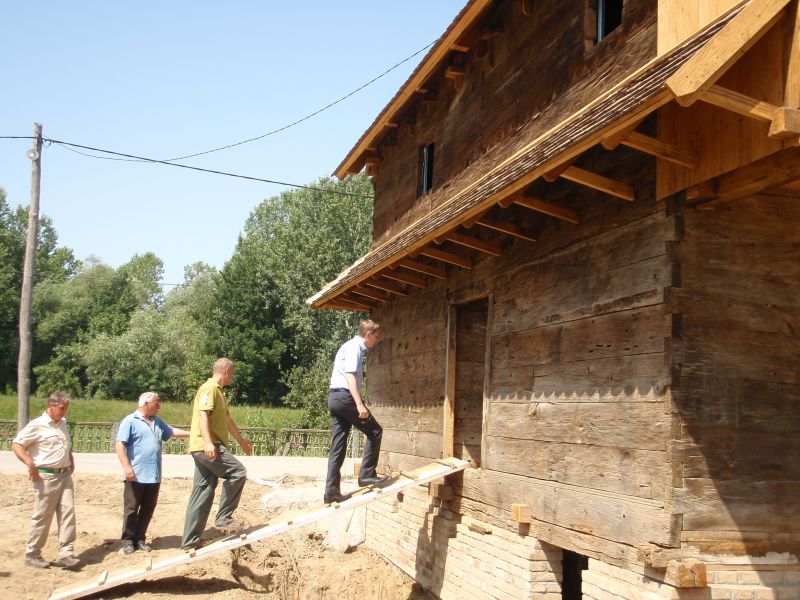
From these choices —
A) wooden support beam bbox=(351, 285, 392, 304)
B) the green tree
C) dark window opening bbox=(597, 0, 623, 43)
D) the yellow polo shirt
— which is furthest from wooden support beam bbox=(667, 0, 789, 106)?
the green tree

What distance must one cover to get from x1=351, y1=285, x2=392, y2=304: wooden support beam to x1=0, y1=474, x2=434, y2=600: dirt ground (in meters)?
3.58

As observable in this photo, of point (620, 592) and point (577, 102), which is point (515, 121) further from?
point (620, 592)

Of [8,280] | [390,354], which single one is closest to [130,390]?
[8,280]

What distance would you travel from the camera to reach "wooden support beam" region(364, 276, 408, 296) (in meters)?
11.1

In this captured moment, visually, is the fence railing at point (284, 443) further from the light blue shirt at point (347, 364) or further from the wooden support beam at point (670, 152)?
the wooden support beam at point (670, 152)

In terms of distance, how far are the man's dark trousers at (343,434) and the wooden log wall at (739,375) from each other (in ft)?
13.9

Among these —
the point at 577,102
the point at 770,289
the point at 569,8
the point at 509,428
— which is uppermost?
the point at 569,8

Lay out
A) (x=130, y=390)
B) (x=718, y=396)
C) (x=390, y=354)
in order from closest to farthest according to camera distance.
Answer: (x=718, y=396)
(x=390, y=354)
(x=130, y=390)

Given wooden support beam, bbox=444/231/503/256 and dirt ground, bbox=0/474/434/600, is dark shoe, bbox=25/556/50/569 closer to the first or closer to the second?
dirt ground, bbox=0/474/434/600

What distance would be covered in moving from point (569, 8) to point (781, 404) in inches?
180

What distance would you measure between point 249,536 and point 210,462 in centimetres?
98

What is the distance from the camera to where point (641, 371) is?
575 centimetres

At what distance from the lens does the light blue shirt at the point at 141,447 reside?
929cm

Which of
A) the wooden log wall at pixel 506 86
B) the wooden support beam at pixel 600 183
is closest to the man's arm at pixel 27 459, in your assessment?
the wooden log wall at pixel 506 86
